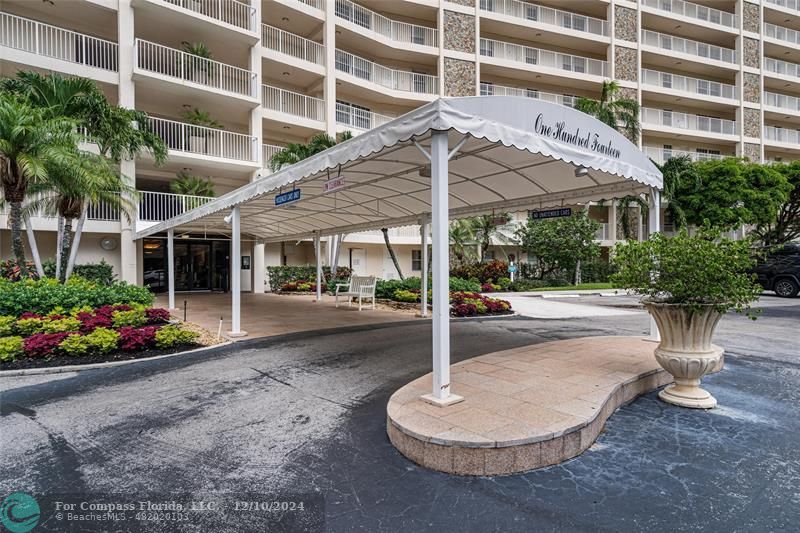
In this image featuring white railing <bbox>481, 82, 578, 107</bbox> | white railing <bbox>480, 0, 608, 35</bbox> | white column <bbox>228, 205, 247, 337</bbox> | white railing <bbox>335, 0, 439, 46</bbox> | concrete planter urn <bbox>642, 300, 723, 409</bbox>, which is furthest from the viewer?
white railing <bbox>481, 82, 578, 107</bbox>

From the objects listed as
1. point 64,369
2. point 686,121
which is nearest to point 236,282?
point 64,369

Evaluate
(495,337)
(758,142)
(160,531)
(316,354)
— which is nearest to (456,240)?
(495,337)

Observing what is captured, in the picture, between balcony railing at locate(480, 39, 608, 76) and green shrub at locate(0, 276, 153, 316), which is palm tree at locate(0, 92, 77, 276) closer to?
green shrub at locate(0, 276, 153, 316)

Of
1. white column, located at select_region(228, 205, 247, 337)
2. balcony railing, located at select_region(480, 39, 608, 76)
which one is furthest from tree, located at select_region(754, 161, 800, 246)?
white column, located at select_region(228, 205, 247, 337)

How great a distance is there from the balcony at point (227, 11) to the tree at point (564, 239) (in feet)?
56.0

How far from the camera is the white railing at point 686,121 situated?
1155 inches

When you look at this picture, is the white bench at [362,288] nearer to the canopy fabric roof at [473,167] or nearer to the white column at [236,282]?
the canopy fabric roof at [473,167]

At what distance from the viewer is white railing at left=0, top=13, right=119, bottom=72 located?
14562mm

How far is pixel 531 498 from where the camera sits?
2.81 m

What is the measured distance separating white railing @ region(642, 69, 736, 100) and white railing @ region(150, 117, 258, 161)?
27.6 meters

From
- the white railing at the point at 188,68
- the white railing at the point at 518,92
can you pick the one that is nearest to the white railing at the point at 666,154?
the white railing at the point at 518,92

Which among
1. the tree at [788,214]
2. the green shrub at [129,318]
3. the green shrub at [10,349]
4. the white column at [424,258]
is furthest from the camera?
the tree at [788,214]

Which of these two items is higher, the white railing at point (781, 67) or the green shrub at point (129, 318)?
the white railing at point (781, 67)

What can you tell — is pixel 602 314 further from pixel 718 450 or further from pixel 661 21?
pixel 661 21
